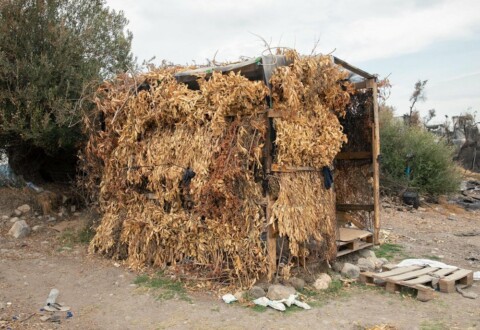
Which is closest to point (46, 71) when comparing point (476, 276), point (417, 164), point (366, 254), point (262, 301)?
point (262, 301)

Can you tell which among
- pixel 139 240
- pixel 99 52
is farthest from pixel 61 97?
pixel 139 240

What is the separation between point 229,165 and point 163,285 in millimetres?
1910

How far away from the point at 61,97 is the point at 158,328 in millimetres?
5612

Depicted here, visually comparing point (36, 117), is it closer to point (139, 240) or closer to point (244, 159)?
point (139, 240)

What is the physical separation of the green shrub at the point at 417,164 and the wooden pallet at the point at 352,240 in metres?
7.66

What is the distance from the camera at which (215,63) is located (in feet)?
22.4

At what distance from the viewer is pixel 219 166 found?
19.5ft

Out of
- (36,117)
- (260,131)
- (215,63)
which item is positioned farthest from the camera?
(36,117)

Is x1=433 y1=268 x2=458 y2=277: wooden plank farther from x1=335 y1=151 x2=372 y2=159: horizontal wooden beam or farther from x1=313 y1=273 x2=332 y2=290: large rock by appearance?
x1=335 y1=151 x2=372 y2=159: horizontal wooden beam

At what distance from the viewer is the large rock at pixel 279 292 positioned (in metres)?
5.54

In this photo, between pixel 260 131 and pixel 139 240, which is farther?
pixel 139 240

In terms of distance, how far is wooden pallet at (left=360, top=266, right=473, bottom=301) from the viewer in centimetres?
574

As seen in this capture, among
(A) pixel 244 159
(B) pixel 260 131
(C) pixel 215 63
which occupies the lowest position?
(A) pixel 244 159

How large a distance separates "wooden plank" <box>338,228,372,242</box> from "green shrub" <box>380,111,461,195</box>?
769cm
